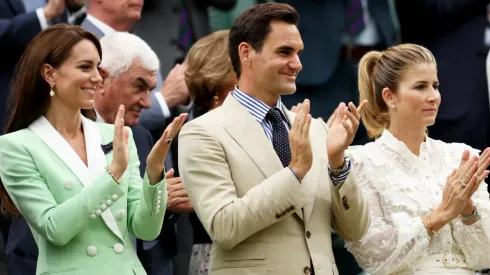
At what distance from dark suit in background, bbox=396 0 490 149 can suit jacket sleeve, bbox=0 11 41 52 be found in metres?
2.22

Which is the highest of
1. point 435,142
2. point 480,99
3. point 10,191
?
point 10,191

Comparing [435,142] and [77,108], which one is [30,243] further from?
[435,142]

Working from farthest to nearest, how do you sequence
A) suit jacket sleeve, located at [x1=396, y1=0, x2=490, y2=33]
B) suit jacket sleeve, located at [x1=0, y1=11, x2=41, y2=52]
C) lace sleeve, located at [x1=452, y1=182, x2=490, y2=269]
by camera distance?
suit jacket sleeve, located at [x1=396, y1=0, x2=490, y2=33], suit jacket sleeve, located at [x1=0, y1=11, x2=41, y2=52], lace sleeve, located at [x1=452, y1=182, x2=490, y2=269]

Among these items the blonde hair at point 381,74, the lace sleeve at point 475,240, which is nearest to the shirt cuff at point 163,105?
the blonde hair at point 381,74

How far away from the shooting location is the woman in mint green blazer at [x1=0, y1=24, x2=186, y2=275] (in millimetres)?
4309

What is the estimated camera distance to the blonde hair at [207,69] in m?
5.70

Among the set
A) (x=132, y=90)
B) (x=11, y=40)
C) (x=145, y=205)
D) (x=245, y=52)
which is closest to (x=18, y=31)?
(x=11, y=40)

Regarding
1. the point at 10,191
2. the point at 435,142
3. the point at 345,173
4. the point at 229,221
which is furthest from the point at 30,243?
the point at 435,142

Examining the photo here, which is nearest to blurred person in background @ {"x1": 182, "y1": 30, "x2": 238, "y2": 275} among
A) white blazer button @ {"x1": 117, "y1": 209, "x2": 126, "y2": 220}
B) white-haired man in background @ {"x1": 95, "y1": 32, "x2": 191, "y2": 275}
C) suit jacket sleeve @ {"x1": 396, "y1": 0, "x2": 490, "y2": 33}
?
white-haired man in background @ {"x1": 95, "y1": 32, "x2": 191, "y2": 275}

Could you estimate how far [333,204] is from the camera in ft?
15.2

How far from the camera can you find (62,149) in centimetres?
448

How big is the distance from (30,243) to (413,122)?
1731 mm

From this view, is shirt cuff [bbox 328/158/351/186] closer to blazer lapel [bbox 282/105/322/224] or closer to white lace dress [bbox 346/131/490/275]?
blazer lapel [bbox 282/105/322/224]

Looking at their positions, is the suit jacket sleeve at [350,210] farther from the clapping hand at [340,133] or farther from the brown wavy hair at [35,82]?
the brown wavy hair at [35,82]
